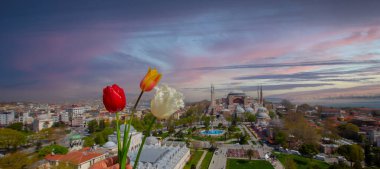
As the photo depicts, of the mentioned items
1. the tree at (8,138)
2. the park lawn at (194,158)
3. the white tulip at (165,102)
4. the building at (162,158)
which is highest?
the white tulip at (165,102)

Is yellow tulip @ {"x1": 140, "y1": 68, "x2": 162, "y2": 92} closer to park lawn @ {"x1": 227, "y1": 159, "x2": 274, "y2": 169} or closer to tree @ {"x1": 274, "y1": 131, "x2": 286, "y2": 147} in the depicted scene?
park lawn @ {"x1": 227, "y1": 159, "x2": 274, "y2": 169}

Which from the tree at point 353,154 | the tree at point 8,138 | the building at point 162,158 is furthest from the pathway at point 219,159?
the tree at point 8,138

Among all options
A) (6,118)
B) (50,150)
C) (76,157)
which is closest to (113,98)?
(76,157)

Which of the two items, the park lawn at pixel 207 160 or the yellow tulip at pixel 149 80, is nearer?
the yellow tulip at pixel 149 80

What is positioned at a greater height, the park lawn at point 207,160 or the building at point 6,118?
the building at point 6,118

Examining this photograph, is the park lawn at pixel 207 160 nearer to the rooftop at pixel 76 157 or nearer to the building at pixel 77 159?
the building at pixel 77 159

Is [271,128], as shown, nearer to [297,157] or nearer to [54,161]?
[297,157]

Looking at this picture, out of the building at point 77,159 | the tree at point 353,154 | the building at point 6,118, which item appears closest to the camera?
the building at point 77,159
